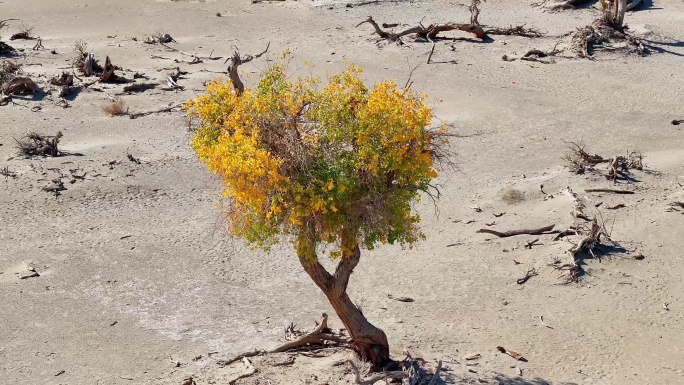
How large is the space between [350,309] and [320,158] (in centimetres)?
258

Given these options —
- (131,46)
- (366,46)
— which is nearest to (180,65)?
(131,46)

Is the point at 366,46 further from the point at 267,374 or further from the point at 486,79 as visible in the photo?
the point at 267,374

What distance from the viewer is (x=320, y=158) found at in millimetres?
10539

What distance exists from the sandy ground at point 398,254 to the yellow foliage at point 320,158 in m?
1.11

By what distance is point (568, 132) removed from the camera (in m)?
22.4

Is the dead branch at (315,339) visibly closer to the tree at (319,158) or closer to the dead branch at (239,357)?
the dead branch at (239,357)

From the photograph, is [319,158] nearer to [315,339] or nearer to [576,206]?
[315,339]

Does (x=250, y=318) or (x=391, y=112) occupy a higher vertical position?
(x=391, y=112)

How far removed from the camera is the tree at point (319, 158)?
1031 cm

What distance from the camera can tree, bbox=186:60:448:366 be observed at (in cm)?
1031

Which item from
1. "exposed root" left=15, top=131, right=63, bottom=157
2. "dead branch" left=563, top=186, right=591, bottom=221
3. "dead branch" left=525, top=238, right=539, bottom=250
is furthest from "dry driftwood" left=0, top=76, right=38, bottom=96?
"dead branch" left=525, top=238, right=539, bottom=250

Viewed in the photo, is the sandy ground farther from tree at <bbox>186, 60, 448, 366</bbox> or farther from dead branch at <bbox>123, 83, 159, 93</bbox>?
tree at <bbox>186, 60, 448, 366</bbox>

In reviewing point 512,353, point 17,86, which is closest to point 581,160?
point 512,353

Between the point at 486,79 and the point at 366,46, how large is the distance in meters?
4.61
